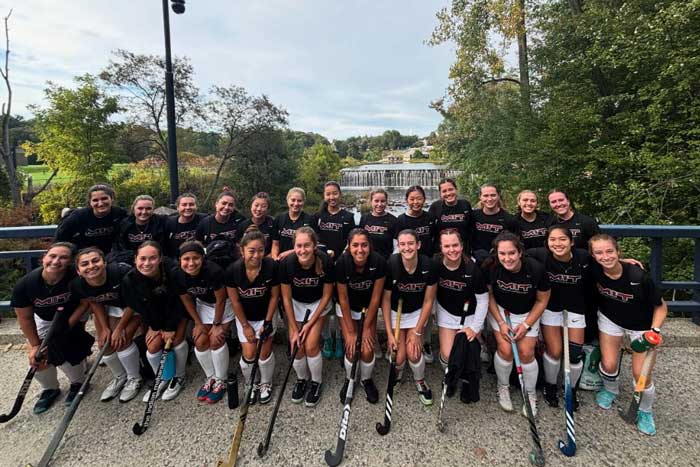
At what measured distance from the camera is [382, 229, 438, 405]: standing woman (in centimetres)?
309

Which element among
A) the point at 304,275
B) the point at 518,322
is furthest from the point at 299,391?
the point at 518,322

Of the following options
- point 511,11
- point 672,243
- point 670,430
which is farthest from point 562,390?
point 511,11

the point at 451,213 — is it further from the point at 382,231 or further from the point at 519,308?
the point at 519,308

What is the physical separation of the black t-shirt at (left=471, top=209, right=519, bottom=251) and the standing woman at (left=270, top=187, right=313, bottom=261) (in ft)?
6.68

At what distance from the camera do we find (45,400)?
300 cm

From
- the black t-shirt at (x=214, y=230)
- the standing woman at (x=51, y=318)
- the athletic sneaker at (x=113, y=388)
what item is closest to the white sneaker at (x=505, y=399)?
the black t-shirt at (x=214, y=230)

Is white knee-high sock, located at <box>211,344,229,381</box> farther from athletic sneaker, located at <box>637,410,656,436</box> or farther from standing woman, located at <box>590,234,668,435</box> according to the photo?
athletic sneaker, located at <box>637,410,656,436</box>

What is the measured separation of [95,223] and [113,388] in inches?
68.6

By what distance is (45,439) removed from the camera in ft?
8.67

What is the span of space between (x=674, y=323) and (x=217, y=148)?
81.9 ft

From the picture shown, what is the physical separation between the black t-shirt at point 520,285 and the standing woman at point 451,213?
1002 millimetres

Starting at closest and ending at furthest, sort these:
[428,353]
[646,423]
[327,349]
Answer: [646,423]
[428,353]
[327,349]

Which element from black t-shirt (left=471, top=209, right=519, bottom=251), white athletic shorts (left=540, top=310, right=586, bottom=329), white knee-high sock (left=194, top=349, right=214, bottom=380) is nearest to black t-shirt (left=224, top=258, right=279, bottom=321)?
white knee-high sock (left=194, top=349, right=214, bottom=380)

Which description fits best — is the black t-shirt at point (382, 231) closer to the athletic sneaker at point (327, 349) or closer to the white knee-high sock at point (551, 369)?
the athletic sneaker at point (327, 349)
